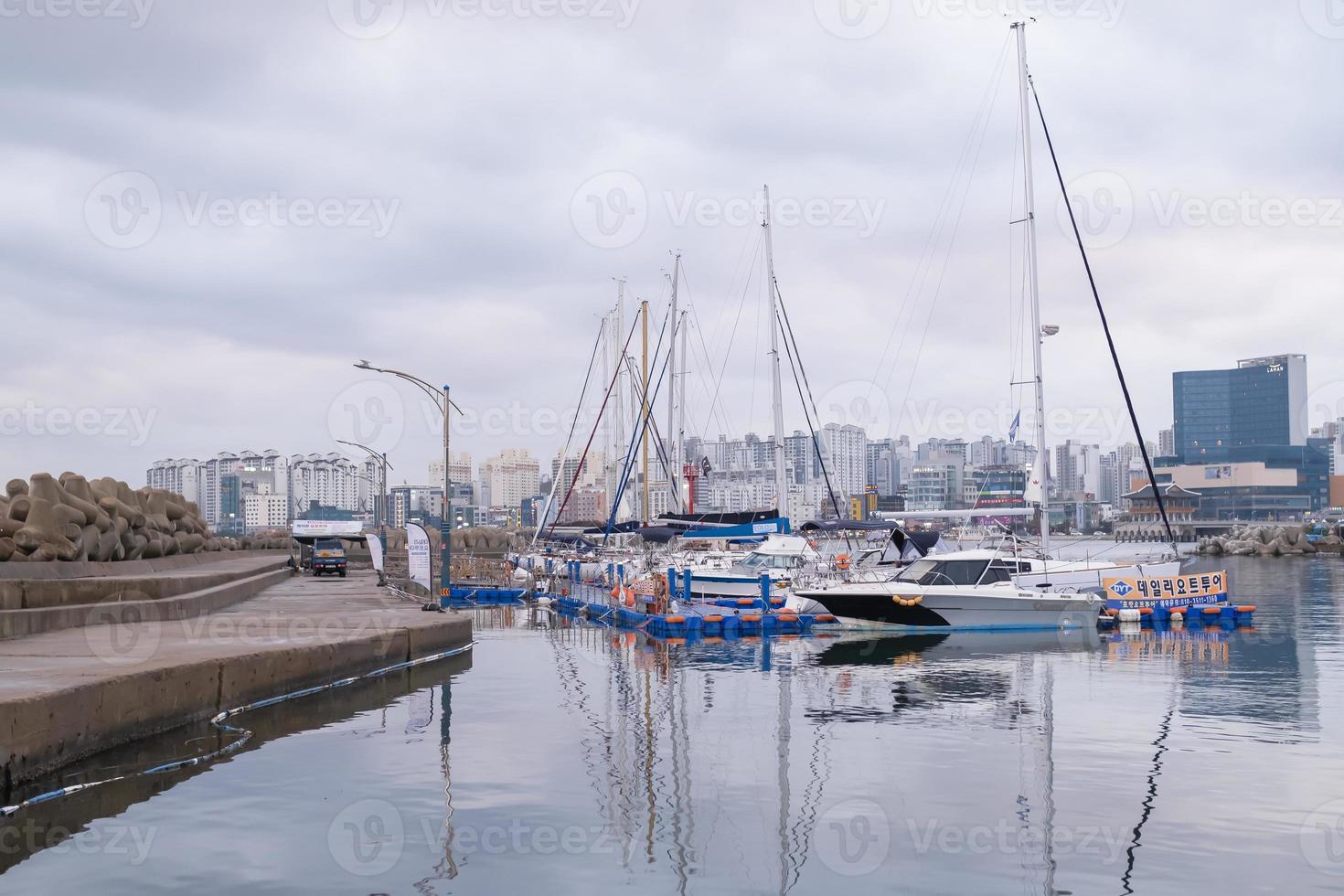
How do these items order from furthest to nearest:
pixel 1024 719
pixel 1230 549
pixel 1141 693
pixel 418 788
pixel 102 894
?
pixel 1230 549 < pixel 1141 693 < pixel 1024 719 < pixel 418 788 < pixel 102 894

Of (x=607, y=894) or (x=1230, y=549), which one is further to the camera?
(x=1230, y=549)

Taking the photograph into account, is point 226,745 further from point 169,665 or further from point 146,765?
point 146,765

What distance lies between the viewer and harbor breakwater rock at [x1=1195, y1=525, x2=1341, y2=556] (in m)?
119

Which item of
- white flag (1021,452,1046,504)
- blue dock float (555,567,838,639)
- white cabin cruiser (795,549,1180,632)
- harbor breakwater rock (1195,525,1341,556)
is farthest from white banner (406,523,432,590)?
harbor breakwater rock (1195,525,1341,556)

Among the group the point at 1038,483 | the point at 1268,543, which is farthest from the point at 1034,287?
the point at 1268,543

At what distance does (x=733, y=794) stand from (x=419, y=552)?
2941 cm

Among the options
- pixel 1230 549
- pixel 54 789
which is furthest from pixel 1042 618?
pixel 1230 549

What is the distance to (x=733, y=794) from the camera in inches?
613

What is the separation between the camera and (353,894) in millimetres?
11117

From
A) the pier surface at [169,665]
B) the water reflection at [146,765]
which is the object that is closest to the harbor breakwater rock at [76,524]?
the pier surface at [169,665]

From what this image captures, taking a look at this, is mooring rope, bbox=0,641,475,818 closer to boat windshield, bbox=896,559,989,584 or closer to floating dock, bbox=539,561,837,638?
floating dock, bbox=539,561,837,638

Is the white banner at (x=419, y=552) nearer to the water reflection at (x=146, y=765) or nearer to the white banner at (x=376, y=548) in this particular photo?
the white banner at (x=376, y=548)

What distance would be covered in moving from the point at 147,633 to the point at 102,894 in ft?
40.9

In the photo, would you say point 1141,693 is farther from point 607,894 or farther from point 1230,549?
point 1230,549
